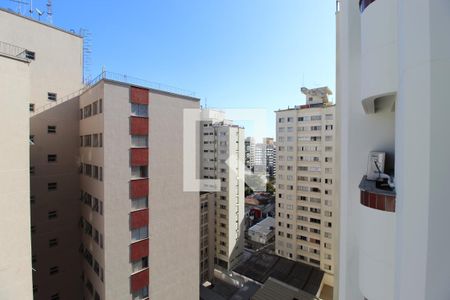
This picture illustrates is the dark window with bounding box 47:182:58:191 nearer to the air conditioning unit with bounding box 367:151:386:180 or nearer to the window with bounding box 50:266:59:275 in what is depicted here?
the window with bounding box 50:266:59:275

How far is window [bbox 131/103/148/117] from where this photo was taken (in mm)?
9734

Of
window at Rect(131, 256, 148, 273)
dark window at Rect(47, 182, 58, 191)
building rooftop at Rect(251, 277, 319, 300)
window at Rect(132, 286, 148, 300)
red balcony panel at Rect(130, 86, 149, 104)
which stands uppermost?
red balcony panel at Rect(130, 86, 149, 104)

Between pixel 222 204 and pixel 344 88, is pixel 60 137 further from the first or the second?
pixel 222 204

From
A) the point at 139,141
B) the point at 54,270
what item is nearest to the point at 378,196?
the point at 139,141

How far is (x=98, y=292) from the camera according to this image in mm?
9883

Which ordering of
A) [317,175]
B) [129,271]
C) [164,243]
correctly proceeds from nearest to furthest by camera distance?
[129,271]
[164,243]
[317,175]

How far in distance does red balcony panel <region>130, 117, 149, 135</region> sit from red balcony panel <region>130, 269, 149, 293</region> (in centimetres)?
654

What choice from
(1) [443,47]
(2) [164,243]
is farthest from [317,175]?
(1) [443,47]

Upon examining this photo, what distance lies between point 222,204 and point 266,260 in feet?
25.9

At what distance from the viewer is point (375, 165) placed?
13.3 ft

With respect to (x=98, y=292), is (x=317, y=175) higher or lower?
higher

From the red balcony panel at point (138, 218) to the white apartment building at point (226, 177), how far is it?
1685 centimetres

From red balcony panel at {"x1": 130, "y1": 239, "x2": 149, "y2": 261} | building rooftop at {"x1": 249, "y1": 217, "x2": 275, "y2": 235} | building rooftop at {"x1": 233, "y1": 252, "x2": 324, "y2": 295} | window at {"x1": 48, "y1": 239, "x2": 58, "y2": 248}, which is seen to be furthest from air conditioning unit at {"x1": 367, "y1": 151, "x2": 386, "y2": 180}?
building rooftop at {"x1": 249, "y1": 217, "x2": 275, "y2": 235}

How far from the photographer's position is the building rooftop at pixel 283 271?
1912 cm
